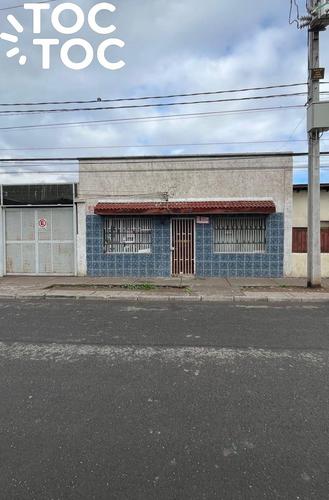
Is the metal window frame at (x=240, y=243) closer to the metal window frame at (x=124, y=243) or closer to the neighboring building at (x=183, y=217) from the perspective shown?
the neighboring building at (x=183, y=217)

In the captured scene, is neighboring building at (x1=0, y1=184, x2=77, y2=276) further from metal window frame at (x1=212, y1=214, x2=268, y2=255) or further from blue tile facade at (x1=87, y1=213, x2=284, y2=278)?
metal window frame at (x1=212, y1=214, x2=268, y2=255)

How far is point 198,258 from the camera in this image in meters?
13.8

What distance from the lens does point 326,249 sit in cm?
1383

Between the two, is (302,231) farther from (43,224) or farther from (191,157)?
(43,224)

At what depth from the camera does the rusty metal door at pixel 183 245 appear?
13.9 metres

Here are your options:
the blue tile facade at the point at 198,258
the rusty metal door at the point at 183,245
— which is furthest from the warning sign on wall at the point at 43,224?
the rusty metal door at the point at 183,245

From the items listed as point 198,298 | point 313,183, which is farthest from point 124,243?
point 313,183

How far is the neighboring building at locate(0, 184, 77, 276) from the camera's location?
14.4 m

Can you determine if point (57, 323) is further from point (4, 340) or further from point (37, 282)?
point (37, 282)

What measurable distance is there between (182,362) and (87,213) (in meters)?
10.3

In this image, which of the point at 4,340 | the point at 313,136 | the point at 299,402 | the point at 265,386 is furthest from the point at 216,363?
the point at 313,136

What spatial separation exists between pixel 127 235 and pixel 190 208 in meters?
2.79

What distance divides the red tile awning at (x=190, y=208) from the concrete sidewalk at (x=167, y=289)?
2467 millimetres

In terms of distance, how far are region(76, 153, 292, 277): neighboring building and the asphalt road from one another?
722 cm
